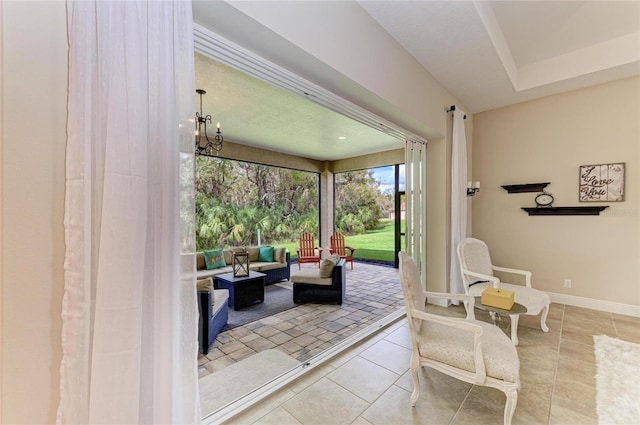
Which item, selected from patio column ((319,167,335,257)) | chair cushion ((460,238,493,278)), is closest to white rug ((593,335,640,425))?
chair cushion ((460,238,493,278))

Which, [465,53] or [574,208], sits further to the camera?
[574,208]

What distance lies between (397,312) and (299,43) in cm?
323

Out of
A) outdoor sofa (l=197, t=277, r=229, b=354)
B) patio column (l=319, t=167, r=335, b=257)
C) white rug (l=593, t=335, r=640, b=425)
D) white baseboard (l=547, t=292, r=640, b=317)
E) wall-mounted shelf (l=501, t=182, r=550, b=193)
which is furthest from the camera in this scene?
patio column (l=319, t=167, r=335, b=257)

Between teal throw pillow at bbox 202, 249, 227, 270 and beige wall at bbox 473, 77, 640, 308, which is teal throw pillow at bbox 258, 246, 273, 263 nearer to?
teal throw pillow at bbox 202, 249, 227, 270

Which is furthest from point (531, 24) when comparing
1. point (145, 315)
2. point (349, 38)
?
point (145, 315)

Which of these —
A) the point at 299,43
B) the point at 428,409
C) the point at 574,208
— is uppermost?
the point at 299,43

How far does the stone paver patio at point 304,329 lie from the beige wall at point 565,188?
7.01ft

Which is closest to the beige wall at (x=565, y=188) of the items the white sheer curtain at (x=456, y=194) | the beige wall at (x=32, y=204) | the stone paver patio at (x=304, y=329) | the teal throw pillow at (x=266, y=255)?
the white sheer curtain at (x=456, y=194)

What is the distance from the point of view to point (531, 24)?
9.08 feet

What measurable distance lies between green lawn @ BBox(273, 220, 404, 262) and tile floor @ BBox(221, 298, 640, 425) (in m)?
4.39

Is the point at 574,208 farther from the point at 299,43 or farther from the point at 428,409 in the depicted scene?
the point at 299,43

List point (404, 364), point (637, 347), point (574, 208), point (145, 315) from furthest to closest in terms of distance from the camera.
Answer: point (574, 208), point (637, 347), point (404, 364), point (145, 315)

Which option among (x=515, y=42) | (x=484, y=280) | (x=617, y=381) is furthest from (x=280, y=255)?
(x=515, y=42)

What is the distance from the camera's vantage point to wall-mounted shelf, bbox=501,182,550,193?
3823 mm
